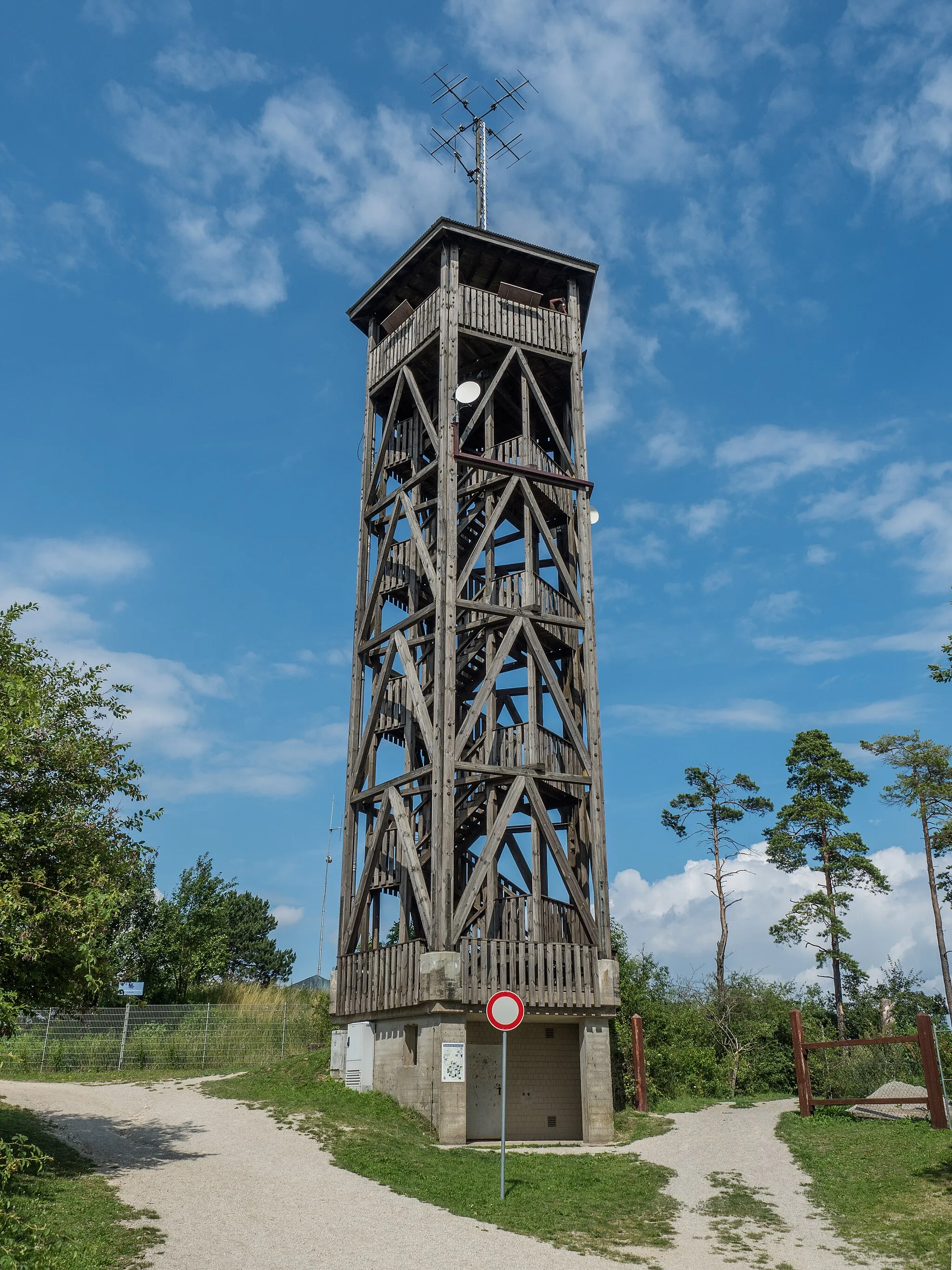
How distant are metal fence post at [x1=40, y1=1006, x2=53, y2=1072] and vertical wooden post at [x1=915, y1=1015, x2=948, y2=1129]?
77.7 ft

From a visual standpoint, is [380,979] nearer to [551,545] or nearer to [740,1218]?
[740,1218]

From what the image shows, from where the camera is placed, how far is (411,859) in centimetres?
2239

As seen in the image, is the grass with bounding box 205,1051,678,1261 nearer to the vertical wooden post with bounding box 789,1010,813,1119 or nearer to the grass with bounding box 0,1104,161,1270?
the grass with bounding box 0,1104,161,1270

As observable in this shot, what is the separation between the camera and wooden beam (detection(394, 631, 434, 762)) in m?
23.1

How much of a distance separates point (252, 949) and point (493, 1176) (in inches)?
2074

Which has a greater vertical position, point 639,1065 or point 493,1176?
point 639,1065

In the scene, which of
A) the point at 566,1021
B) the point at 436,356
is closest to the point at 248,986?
the point at 566,1021

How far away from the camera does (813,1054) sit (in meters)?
30.2

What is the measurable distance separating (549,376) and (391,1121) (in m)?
20.1

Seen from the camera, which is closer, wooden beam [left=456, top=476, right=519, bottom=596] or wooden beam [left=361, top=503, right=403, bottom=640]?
wooden beam [left=456, top=476, right=519, bottom=596]

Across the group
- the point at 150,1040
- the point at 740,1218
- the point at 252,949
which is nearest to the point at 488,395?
the point at 740,1218

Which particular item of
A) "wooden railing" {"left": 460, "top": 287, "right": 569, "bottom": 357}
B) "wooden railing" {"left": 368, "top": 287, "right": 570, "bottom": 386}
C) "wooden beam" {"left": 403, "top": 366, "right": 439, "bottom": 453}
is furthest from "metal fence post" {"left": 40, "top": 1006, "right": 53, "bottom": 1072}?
"wooden railing" {"left": 460, "top": 287, "right": 569, "bottom": 357}

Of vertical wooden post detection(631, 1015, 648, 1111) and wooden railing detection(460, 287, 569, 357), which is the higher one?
wooden railing detection(460, 287, 569, 357)

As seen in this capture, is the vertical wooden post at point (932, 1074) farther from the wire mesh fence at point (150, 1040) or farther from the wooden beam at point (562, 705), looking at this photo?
the wire mesh fence at point (150, 1040)
